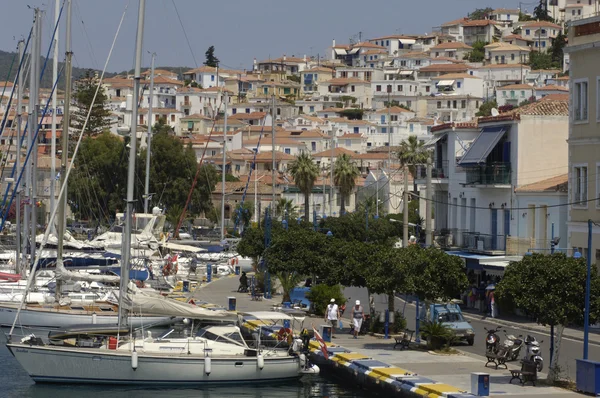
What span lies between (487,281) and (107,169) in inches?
2666

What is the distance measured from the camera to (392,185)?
11075 centimetres

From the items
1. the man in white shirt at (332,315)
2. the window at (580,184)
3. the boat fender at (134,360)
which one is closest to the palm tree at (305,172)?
the window at (580,184)

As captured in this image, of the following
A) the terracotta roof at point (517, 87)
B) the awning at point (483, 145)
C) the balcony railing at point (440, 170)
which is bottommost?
the balcony railing at point (440, 170)

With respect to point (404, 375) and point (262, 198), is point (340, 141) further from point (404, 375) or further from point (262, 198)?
point (404, 375)

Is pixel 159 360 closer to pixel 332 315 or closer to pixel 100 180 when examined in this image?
pixel 332 315

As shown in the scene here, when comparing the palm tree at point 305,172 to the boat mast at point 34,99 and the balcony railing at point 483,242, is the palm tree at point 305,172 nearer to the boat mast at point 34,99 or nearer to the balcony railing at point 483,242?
the boat mast at point 34,99

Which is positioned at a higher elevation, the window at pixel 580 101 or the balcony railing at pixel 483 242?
the window at pixel 580 101

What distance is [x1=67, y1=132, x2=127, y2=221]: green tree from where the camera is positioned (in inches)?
4321

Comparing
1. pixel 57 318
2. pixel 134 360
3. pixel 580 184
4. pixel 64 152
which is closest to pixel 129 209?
pixel 134 360

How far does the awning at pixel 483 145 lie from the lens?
5322 cm

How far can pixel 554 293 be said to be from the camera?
1151 inches

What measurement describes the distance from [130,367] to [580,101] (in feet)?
66.9

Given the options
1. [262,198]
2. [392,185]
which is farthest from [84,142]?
[392,185]

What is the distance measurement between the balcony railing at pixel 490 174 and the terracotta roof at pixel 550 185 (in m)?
1.46
